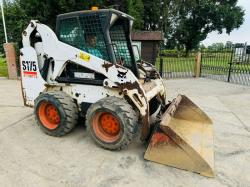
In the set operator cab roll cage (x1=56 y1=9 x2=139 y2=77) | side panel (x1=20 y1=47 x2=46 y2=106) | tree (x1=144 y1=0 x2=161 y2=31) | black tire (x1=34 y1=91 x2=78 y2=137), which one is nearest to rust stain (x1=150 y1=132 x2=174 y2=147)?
operator cab roll cage (x1=56 y1=9 x2=139 y2=77)

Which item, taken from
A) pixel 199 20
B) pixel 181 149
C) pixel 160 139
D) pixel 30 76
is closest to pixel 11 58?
pixel 30 76

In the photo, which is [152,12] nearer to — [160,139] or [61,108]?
[61,108]

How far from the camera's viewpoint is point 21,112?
529cm

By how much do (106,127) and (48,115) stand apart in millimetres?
1181

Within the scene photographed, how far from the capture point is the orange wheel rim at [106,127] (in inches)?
133

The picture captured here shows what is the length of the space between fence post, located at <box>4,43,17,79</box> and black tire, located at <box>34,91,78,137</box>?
7155 millimetres

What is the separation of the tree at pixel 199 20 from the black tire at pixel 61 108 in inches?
1214

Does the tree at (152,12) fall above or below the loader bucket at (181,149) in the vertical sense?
above

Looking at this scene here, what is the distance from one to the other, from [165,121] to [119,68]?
1.01 meters

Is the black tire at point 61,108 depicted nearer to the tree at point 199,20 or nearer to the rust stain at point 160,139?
the rust stain at point 160,139

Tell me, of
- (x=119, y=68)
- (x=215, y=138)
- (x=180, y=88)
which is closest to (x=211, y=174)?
(x=215, y=138)

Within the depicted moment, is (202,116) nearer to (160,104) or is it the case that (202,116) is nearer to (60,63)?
(160,104)

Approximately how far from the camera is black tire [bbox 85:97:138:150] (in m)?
3.16

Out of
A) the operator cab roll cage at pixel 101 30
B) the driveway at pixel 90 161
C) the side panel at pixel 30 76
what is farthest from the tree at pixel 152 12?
the side panel at pixel 30 76
